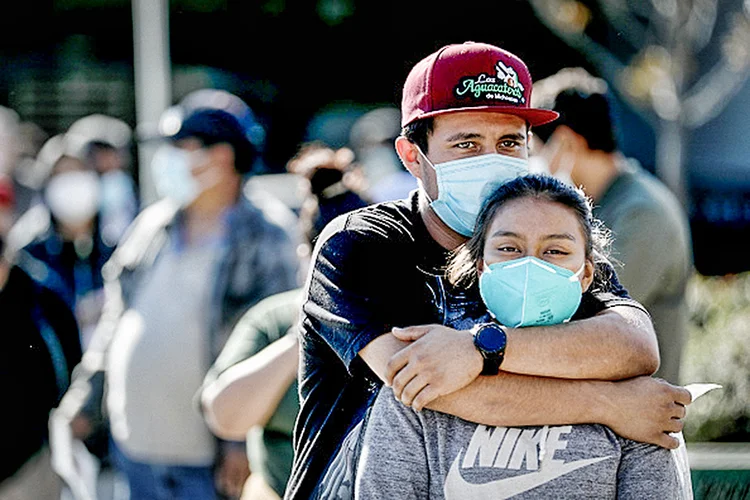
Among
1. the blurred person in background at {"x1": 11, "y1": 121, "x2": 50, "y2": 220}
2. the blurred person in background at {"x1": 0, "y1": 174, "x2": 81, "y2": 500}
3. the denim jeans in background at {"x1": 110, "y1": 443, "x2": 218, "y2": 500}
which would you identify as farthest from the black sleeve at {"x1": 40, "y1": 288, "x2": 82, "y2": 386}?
the blurred person in background at {"x1": 11, "y1": 121, "x2": 50, "y2": 220}

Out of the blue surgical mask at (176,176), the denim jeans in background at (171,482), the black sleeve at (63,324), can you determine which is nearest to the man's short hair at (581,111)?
the blue surgical mask at (176,176)

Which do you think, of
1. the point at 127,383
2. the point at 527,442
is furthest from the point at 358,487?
the point at 127,383

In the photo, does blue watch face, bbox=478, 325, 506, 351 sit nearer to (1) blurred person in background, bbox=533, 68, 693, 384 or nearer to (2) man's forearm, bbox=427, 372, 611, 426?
(2) man's forearm, bbox=427, 372, 611, 426

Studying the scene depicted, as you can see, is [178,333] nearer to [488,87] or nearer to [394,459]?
[488,87]

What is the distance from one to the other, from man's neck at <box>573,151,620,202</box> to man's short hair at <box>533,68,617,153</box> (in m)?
0.03

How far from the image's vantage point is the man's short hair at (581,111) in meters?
4.53

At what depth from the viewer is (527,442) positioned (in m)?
2.32

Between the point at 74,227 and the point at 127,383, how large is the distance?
→ 354 centimetres

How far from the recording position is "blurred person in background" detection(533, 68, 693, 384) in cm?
439

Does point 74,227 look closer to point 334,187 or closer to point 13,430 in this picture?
point 13,430

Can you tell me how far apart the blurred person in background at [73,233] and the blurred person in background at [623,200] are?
386 centimetres

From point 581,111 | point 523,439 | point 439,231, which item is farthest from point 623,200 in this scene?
point 523,439

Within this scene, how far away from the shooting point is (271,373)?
3.68m

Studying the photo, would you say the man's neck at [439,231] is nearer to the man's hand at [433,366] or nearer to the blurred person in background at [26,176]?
the man's hand at [433,366]
